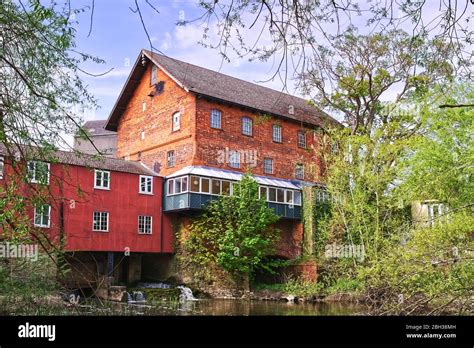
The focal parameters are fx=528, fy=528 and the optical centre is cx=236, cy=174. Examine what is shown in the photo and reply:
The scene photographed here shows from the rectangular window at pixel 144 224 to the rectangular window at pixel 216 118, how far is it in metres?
6.57

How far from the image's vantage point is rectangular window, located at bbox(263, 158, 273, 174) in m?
32.6

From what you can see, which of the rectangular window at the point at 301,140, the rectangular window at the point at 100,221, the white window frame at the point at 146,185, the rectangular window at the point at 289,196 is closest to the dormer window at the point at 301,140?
the rectangular window at the point at 301,140

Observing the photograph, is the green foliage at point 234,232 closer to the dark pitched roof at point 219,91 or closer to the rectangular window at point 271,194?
the rectangular window at point 271,194

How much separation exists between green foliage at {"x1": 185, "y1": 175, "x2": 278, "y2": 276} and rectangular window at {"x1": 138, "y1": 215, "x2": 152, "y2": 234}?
7.25ft

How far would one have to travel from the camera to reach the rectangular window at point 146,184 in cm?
2867

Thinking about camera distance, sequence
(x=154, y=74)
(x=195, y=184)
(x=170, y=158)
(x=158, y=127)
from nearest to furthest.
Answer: (x=195, y=184) → (x=170, y=158) → (x=158, y=127) → (x=154, y=74)

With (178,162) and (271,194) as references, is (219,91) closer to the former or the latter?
(178,162)

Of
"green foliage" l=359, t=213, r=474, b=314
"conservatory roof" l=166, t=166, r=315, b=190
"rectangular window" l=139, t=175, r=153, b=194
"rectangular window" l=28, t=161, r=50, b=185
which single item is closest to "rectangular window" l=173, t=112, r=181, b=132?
"conservatory roof" l=166, t=166, r=315, b=190

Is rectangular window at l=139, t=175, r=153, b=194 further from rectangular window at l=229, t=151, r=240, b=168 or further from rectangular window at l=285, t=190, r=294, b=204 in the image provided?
rectangular window at l=285, t=190, r=294, b=204

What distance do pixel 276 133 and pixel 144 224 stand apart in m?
10.5

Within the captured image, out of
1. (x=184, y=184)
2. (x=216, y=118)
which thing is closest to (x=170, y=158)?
(x=184, y=184)

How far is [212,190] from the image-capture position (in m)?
28.6
